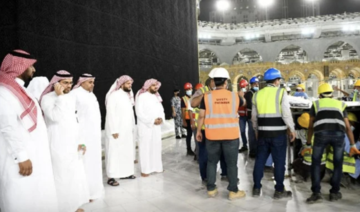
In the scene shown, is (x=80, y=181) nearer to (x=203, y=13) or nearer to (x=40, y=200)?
(x=40, y=200)

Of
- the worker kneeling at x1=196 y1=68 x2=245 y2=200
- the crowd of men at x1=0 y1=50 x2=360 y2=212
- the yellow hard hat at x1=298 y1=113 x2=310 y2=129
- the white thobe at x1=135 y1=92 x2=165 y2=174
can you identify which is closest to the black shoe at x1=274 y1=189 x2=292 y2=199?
the crowd of men at x1=0 y1=50 x2=360 y2=212

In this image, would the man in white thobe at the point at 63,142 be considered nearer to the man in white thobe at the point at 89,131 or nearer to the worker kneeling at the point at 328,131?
the man in white thobe at the point at 89,131

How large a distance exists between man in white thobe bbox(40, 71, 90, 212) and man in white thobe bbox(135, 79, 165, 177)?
4.91 feet

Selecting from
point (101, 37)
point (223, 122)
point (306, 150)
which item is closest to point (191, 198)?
point (223, 122)

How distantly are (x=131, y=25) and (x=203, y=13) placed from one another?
28.7m

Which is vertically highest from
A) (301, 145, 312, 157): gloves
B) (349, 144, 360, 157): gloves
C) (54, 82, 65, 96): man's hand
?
(54, 82, 65, 96): man's hand

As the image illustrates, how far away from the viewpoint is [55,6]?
4.30m

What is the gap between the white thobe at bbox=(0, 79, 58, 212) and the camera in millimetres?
2047

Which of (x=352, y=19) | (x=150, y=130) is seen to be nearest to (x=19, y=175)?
(x=150, y=130)

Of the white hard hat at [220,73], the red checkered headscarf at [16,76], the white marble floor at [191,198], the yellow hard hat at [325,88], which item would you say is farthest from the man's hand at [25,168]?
the yellow hard hat at [325,88]

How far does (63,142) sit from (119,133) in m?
1.26

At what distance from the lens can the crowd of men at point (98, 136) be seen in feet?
6.91

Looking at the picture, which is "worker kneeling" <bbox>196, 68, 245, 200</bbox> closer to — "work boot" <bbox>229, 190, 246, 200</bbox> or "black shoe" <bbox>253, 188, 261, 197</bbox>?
"work boot" <bbox>229, 190, 246, 200</bbox>

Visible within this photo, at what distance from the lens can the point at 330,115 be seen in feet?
9.14
